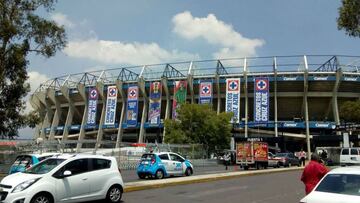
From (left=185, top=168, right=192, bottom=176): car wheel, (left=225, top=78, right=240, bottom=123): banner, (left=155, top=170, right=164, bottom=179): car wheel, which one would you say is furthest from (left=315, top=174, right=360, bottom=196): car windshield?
(left=225, top=78, right=240, bottom=123): banner

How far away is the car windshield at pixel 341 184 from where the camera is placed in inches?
310

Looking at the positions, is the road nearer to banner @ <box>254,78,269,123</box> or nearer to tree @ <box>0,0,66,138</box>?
tree @ <box>0,0,66,138</box>

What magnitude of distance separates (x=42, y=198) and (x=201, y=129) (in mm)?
45485

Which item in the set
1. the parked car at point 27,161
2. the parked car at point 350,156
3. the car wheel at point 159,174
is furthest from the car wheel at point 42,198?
the parked car at point 350,156

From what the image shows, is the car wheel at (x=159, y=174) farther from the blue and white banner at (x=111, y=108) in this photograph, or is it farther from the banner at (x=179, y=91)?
the blue and white banner at (x=111, y=108)

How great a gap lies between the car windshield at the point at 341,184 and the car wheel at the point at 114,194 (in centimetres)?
763

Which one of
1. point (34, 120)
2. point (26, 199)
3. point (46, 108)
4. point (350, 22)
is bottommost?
point (26, 199)

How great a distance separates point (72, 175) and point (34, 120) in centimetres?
823

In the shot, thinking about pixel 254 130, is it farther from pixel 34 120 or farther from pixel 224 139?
pixel 34 120

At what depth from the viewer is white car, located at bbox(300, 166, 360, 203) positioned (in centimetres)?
756

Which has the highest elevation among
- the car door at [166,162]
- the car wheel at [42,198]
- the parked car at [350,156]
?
the parked car at [350,156]

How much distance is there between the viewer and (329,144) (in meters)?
79.6

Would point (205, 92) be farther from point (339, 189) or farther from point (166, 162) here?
point (339, 189)

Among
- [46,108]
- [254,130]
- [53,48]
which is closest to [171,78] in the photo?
[254,130]
